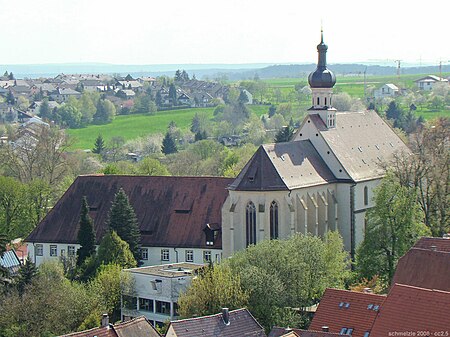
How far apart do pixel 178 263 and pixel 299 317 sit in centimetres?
1677

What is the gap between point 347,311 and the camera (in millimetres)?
52250

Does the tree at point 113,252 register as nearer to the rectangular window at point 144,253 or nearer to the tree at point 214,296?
the rectangular window at point 144,253

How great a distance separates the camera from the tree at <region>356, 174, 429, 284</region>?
232 ft

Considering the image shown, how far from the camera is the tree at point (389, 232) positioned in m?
70.7

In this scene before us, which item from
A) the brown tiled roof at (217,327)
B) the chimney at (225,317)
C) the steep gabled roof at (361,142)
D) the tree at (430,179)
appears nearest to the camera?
the brown tiled roof at (217,327)

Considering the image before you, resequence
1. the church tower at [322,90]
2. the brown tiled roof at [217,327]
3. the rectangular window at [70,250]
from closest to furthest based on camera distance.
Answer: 1. the brown tiled roof at [217,327]
2. the rectangular window at [70,250]
3. the church tower at [322,90]

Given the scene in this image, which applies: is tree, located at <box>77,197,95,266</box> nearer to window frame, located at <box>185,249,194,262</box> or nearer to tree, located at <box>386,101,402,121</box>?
window frame, located at <box>185,249,194,262</box>

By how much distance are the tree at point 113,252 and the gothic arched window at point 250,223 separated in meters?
7.66

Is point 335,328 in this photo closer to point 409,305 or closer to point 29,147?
point 409,305

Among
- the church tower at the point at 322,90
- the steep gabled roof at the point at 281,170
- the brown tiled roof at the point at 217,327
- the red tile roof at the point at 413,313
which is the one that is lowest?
the brown tiled roof at the point at 217,327

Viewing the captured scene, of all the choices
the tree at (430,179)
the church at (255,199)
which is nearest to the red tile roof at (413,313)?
the church at (255,199)

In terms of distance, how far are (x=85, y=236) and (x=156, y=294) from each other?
11922 mm

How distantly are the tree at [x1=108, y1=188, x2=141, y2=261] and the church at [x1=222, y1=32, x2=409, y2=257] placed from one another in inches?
237

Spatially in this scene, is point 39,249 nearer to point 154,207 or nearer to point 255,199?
point 154,207
